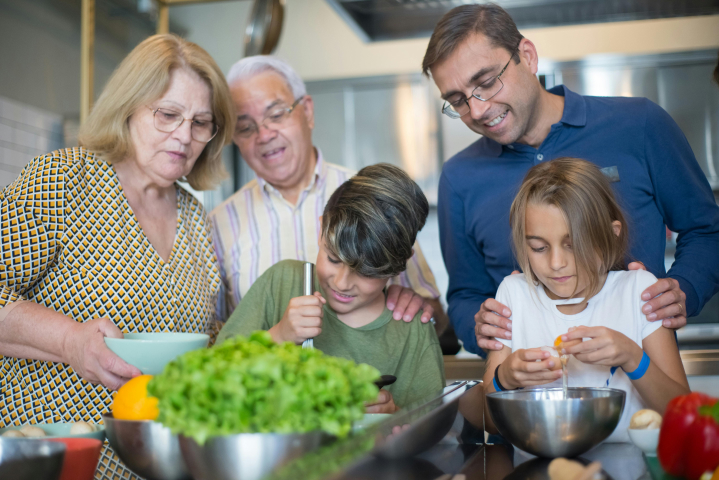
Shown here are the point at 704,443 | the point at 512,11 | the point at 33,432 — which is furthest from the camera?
the point at 512,11

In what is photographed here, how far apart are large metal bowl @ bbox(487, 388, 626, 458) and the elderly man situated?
990mm

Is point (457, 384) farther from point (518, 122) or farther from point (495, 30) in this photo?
point (495, 30)

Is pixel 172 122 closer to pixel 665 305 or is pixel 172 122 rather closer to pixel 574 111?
pixel 574 111

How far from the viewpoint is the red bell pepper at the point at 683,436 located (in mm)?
835

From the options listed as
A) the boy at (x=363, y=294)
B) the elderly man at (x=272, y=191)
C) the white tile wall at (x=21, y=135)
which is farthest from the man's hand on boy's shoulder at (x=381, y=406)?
the white tile wall at (x=21, y=135)

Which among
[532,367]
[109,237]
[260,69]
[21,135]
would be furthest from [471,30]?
[21,135]

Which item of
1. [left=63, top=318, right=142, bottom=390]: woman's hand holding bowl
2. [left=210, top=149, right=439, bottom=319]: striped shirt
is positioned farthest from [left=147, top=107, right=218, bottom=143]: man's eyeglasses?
[left=63, top=318, right=142, bottom=390]: woman's hand holding bowl

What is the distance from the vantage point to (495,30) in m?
1.64

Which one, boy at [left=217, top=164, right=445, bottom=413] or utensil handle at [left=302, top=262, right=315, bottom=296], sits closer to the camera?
utensil handle at [left=302, top=262, right=315, bottom=296]

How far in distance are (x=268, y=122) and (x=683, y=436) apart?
154 centimetres

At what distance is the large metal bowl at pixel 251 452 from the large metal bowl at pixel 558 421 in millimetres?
357

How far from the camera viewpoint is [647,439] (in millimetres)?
→ 982

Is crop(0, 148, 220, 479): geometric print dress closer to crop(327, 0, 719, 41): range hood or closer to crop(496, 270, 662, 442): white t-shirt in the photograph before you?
crop(496, 270, 662, 442): white t-shirt

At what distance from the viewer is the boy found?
1426 mm
